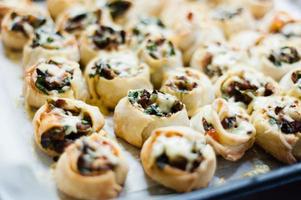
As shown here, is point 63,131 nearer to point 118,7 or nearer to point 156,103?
point 156,103

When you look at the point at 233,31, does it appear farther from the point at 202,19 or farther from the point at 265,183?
the point at 265,183

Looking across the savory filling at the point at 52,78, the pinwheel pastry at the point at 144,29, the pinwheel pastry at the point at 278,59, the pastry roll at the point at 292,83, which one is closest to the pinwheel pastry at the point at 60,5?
the pinwheel pastry at the point at 144,29

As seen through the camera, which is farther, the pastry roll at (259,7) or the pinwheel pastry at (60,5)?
the pastry roll at (259,7)

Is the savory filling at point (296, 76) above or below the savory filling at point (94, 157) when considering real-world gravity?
above

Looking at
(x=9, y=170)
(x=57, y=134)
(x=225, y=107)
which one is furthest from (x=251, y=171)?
(x=9, y=170)

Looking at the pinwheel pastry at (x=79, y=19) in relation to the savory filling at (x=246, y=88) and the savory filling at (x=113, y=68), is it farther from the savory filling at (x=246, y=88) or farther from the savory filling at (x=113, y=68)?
the savory filling at (x=246, y=88)

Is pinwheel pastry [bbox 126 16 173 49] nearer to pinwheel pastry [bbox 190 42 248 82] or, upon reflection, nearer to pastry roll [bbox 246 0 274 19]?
pinwheel pastry [bbox 190 42 248 82]

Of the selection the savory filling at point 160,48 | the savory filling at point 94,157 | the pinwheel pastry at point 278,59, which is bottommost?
the savory filling at point 94,157
